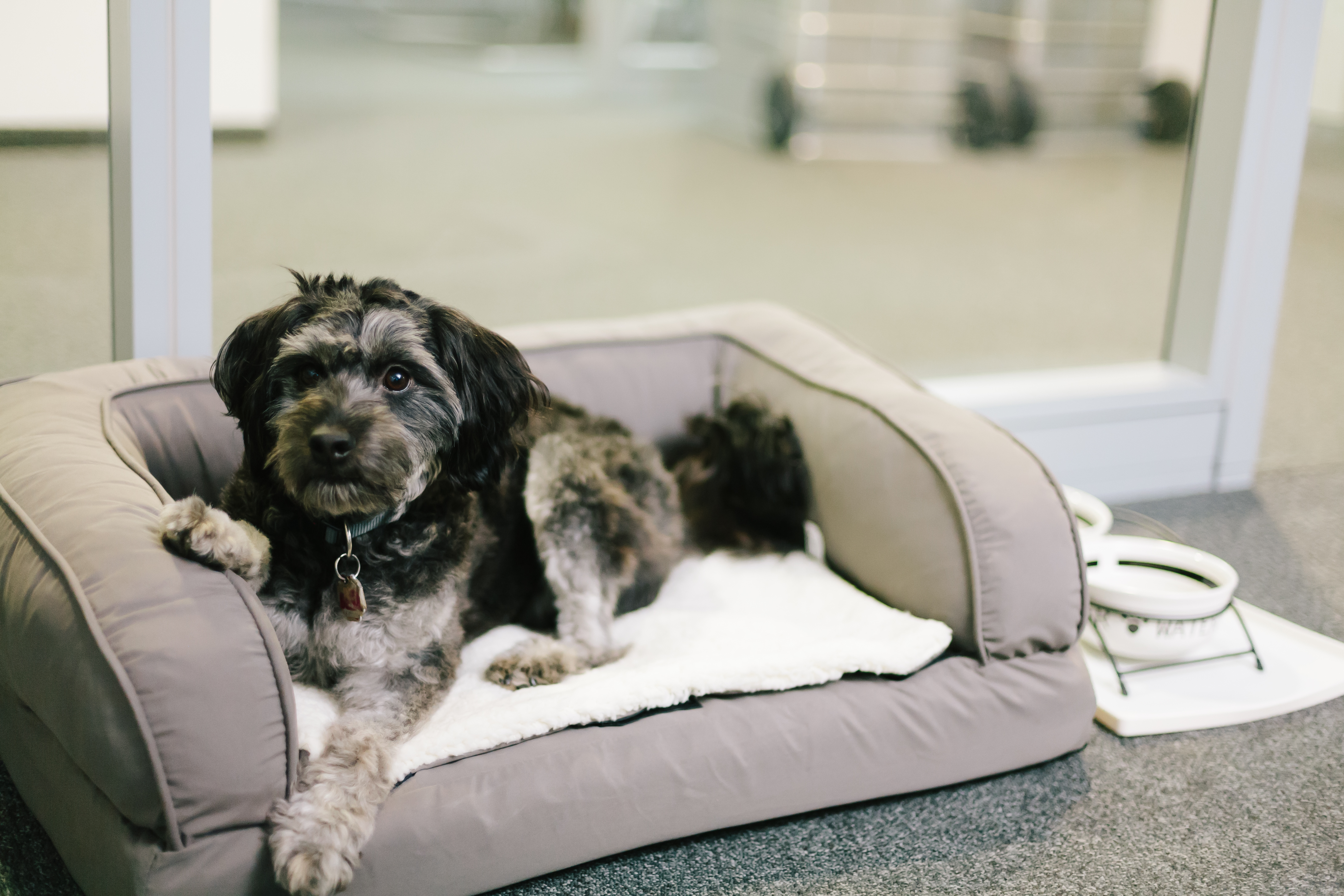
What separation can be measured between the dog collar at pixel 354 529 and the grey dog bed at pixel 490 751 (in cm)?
22

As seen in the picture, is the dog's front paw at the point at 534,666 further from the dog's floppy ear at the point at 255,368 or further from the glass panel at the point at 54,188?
the glass panel at the point at 54,188

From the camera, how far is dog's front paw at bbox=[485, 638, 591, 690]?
85.0 inches

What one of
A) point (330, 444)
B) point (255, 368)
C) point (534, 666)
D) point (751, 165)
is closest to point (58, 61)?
point (255, 368)

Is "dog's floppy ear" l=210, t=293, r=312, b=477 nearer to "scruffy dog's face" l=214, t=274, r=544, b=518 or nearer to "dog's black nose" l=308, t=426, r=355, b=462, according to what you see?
"scruffy dog's face" l=214, t=274, r=544, b=518

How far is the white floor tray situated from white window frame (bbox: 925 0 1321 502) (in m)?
0.99

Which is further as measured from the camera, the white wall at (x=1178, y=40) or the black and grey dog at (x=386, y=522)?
the white wall at (x=1178, y=40)

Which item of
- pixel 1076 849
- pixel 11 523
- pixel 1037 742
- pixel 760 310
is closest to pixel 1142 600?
pixel 1037 742

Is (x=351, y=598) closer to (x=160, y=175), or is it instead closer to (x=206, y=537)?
(x=206, y=537)

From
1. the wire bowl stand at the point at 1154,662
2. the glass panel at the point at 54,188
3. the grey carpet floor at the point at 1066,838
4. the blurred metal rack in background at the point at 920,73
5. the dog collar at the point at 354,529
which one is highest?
the blurred metal rack in background at the point at 920,73

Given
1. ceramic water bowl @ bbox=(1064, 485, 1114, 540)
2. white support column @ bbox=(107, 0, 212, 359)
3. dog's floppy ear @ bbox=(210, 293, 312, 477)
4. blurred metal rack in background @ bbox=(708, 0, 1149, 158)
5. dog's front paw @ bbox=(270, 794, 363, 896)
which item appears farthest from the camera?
blurred metal rack in background @ bbox=(708, 0, 1149, 158)

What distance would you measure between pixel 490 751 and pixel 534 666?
0.93ft

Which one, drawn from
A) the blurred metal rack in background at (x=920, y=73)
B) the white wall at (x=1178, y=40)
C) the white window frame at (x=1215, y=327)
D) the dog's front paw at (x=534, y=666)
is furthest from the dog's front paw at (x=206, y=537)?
the white wall at (x=1178, y=40)

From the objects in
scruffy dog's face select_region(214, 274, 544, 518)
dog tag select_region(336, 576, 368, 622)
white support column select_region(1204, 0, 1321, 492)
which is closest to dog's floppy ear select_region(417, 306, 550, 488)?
scruffy dog's face select_region(214, 274, 544, 518)

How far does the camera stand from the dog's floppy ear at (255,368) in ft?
6.18
